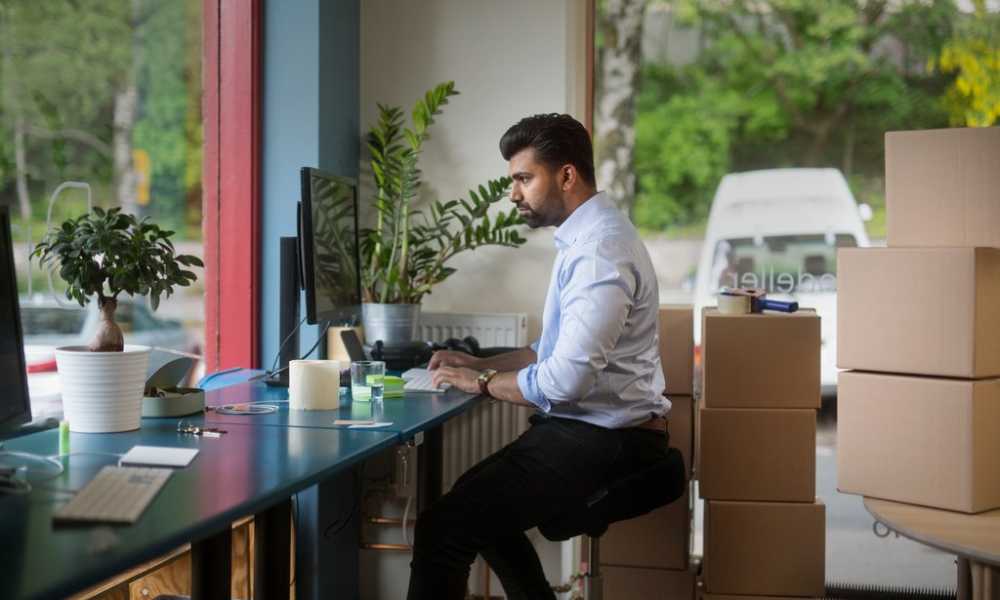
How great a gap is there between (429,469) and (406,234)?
881mm

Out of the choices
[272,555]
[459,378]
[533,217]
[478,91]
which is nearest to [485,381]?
[459,378]

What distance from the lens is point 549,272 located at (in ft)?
11.8

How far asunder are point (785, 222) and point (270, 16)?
1.90 meters

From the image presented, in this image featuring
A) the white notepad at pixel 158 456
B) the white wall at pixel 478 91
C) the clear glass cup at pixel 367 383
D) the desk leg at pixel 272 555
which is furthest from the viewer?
the white wall at pixel 478 91

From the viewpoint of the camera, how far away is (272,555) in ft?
7.04

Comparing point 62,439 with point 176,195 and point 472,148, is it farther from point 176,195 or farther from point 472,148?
point 472,148

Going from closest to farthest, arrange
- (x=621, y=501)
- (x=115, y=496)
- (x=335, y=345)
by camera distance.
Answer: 1. (x=115, y=496)
2. (x=621, y=501)
3. (x=335, y=345)

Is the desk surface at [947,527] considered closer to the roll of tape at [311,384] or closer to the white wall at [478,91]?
the roll of tape at [311,384]

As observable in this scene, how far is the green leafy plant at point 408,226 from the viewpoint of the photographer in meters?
3.41

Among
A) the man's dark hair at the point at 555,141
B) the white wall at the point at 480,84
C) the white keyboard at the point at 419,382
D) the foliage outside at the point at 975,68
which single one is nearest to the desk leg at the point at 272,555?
the white keyboard at the point at 419,382

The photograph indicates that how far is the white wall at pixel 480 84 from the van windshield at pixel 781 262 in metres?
0.64

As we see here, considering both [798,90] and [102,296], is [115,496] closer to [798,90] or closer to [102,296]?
[102,296]

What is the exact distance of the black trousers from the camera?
7.18 feet

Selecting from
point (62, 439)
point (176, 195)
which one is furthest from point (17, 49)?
point (62, 439)
